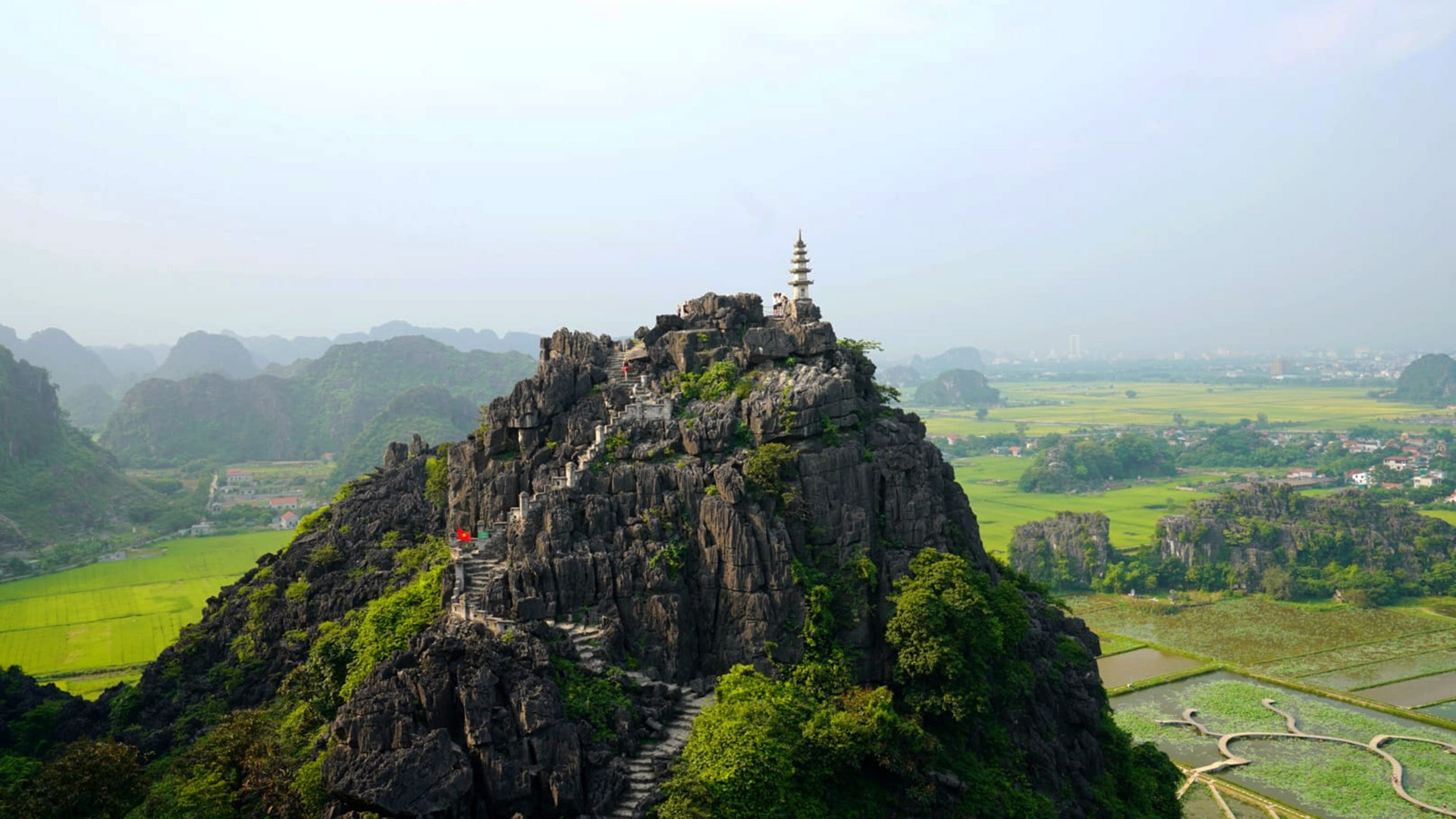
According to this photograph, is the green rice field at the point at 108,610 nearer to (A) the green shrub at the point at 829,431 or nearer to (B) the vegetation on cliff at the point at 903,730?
(B) the vegetation on cliff at the point at 903,730

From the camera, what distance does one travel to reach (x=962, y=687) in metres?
28.8

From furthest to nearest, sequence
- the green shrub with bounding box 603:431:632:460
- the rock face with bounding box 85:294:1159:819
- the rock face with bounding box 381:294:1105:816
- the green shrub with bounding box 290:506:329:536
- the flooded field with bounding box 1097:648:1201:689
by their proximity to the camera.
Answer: the flooded field with bounding box 1097:648:1201:689, the green shrub with bounding box 290:506:329:536, the green shrub with bounding box 603:431:632:460, the rock face with bounding box 381:294:1105:816, the rock face with bounding box 85:294:1159:819

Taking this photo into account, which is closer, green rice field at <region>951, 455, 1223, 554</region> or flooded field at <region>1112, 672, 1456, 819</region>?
flooded field at <region>1112, 672, 1456, 819</region>

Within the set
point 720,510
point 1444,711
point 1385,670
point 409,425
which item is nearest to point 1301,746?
point 1444,711

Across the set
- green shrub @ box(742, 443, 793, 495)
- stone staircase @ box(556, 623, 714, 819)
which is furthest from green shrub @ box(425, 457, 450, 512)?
green shrub @ box(742, 443, 793, 495)

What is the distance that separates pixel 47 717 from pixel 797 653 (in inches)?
1039

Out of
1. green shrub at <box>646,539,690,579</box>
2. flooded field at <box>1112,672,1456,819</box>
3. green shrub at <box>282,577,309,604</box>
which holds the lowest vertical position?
flooded field at <box>1112,672,1456,819</box>

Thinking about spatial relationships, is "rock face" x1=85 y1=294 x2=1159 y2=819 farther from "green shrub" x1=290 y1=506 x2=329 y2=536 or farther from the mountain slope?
the mountain slope

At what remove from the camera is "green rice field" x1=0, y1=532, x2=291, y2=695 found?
177 feet

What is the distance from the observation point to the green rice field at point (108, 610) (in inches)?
2128

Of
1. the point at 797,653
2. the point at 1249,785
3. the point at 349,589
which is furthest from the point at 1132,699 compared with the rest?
Answer: the point at 349,589

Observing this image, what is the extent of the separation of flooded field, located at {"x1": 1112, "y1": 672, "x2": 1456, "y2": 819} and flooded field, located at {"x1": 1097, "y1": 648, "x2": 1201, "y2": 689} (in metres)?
1.61

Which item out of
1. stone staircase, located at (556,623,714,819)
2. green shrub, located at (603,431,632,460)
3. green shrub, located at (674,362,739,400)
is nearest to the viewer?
stone staircase, located at (556,623,714,819)

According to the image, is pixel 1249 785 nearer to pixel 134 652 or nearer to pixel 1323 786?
pixel 1323 786
